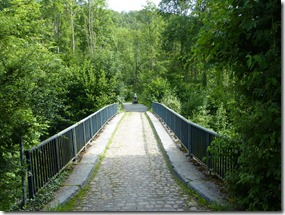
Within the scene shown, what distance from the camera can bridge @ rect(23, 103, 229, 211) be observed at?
437 centimetres

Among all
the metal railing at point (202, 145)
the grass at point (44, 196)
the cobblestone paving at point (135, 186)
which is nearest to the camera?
the grass at point (44, 196)

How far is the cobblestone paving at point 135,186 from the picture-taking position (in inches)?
170

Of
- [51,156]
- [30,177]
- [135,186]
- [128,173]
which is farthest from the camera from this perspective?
[128,173]

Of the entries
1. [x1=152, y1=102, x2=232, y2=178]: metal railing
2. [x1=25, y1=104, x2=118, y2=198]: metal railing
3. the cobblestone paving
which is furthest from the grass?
[x1=152, y1=102, x2=232, y2=178]: metal railing

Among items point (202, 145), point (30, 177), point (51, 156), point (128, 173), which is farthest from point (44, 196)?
Answer: point (202, 145)

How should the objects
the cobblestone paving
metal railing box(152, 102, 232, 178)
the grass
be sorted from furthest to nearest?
metal railing box(152, 102, 232, 178), the cobblestone paving, the grass

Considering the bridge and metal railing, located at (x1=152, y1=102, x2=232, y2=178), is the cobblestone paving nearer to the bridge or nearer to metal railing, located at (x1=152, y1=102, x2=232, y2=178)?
the bridge

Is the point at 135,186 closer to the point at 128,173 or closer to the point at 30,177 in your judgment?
the point at 128,173

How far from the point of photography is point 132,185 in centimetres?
539

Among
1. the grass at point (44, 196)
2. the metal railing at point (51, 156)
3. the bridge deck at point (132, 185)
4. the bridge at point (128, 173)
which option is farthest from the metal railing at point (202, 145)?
the metal railing at point (51, 156)

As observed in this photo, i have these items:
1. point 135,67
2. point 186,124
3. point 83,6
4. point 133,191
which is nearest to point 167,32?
point 83,6

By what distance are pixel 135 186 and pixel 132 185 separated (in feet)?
0.29

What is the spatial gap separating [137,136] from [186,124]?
13.3 ft

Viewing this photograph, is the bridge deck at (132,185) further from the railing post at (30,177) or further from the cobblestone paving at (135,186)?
the railing post at (30,177)
